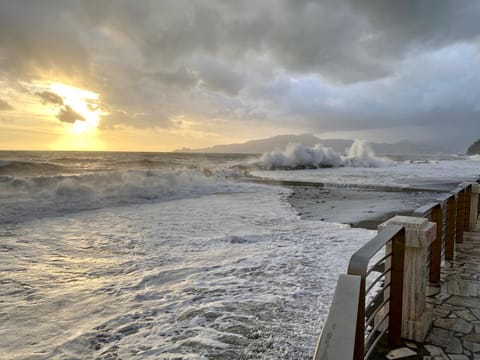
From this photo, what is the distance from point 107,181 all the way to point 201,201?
7.33 metres

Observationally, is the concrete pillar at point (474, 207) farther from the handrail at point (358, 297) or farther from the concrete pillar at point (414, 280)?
the handrail at point (358, 297)

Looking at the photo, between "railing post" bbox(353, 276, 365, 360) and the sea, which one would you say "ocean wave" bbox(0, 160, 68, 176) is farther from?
"railing post" bbox(353, 276, 365, 360)

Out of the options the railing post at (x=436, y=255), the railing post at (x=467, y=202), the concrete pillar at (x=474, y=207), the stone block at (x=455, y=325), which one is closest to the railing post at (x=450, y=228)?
the railing post at (x=436, y=255)

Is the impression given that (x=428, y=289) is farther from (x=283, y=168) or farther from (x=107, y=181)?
(x=283, y=168)

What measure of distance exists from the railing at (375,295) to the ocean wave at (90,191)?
1221cm

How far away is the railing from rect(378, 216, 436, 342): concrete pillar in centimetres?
17

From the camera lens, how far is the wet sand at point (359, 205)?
10734 mm

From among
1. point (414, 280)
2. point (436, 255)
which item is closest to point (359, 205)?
point (436, 255)

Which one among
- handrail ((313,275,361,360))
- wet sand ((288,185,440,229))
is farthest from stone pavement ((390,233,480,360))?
wet sand ((288,185,440,229))

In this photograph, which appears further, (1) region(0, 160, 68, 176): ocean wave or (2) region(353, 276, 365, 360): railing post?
(1) region(0, 160, 68, 176): ocean wave

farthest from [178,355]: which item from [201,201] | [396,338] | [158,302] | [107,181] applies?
[107,181]

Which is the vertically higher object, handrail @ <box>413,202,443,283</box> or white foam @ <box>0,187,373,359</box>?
handrail @ <box>413,202,443,283</box>

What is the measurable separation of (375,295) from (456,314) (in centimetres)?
152

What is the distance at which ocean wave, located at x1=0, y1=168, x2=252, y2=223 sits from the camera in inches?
521
